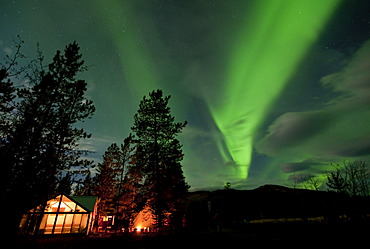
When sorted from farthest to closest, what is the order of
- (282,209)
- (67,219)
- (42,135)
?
1. (282,209)
2. (67,219)
3. (42,135)

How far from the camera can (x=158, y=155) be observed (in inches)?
698

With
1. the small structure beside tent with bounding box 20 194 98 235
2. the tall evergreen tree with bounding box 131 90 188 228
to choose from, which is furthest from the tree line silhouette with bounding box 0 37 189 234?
the small structure beside tent with bounding box 20 194 98 235

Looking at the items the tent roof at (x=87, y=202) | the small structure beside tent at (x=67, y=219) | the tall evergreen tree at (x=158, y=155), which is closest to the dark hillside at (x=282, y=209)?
the tall evergreen tree at (x=158, y=155)

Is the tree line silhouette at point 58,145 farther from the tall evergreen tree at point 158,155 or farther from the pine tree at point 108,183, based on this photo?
the pine tree at point 108,183

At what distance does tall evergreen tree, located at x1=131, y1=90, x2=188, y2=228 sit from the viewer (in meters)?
16.8

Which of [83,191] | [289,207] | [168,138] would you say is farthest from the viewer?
[83,191]

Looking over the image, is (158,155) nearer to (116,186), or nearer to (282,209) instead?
(116,186)

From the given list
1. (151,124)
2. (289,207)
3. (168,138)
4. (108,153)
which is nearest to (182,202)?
(168,138)

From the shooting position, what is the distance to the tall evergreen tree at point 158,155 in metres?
16.8

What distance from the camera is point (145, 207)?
56.0 feet

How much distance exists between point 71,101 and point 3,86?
4.74 meters

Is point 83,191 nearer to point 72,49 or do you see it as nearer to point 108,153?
point 108,153

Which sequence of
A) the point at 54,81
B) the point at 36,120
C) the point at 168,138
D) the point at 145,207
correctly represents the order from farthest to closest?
the point at 168,138 → the point at 145,207 → the point at 54,81 → the point at 36,120

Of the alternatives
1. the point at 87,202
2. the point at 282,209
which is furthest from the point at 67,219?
the point at 282,209
